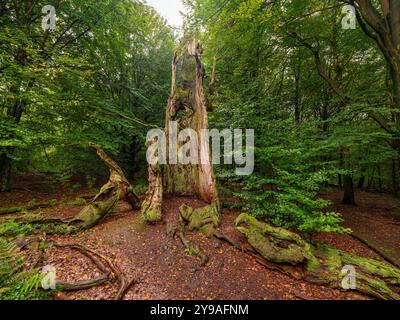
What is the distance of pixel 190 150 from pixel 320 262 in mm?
4693

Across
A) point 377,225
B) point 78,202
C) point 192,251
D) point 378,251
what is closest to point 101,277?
point 192,251

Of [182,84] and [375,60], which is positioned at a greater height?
[375,60]

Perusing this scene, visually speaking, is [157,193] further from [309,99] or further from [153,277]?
[309,99]

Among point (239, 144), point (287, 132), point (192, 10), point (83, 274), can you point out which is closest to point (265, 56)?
point (192, 10)

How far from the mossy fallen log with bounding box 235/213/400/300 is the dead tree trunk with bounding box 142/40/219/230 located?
1536 mm

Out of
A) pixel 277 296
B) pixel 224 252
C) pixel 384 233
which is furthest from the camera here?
pixel 384 233

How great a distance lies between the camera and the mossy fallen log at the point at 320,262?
391 cm

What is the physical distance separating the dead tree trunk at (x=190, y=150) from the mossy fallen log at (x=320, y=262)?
1536 mm

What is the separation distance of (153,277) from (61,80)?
8.19 m

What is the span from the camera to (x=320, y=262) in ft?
14.7

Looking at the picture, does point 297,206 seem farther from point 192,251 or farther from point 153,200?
point 153,200

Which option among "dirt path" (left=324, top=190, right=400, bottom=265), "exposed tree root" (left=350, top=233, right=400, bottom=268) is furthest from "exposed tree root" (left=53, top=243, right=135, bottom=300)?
"dirt path" (left=324, top=190, right=400, bottom=265)

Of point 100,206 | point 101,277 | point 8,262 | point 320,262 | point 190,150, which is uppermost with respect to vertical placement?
point 190,150
